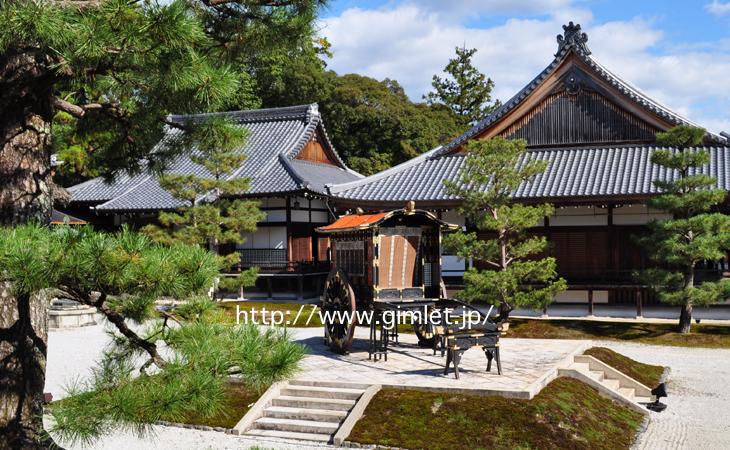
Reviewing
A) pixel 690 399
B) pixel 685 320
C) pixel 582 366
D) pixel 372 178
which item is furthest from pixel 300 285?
pixel 690 399

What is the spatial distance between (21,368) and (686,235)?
50.8 ft

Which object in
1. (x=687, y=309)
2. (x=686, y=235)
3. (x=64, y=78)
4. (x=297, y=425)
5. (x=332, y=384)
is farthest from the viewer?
(x=687, y=309)

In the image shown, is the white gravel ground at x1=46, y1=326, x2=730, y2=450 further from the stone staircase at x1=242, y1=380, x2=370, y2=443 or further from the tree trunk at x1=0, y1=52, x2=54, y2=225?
the tree trunk at x1=0, y1=52, x2=54, y2=225

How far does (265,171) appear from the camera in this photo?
27.2m

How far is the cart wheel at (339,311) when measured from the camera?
12703 mm

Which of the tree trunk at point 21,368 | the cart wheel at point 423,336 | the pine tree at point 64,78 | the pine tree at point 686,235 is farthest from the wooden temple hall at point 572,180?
the tree trunk at point 21,368

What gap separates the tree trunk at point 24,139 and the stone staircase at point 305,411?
18.5 feet

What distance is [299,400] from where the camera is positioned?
34.6ft

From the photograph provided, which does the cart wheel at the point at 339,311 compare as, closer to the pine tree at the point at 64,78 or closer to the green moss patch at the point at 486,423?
the green moss patch at the point at 486,423

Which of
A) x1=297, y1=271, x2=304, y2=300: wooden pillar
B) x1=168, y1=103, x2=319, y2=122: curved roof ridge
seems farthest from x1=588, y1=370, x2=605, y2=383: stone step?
x1=168, y1=103, x2=319, y2=122: curved roof ridge

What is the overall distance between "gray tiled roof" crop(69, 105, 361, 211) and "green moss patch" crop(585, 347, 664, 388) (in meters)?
12.9

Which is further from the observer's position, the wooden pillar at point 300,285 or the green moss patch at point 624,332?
the wooden pillar at point 300,285

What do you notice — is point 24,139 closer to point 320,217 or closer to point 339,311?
point 339,311

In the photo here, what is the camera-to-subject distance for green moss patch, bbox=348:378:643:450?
902 centimetres
